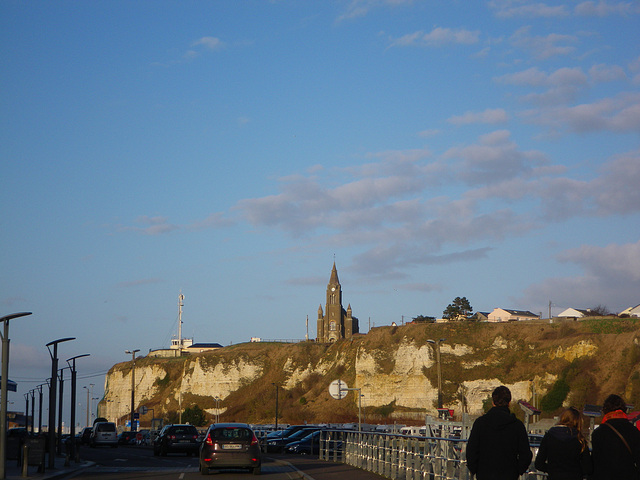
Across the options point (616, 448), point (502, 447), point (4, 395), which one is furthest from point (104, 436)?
point (616, 448)

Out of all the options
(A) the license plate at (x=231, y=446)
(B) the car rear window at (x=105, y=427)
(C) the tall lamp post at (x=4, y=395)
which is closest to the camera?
(C) the tall lamp post at (x=4, y=395)

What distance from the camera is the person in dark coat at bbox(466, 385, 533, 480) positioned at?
28.4 feet

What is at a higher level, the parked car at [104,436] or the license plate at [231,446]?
the license plate at [231,446]

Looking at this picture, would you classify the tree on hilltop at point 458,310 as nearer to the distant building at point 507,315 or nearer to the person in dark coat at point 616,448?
the distant building at point 507,315

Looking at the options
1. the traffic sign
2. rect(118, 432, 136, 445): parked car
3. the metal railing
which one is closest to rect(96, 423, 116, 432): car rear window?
rect(118, 432, 136, 445): parked car

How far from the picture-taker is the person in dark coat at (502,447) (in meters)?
8.66

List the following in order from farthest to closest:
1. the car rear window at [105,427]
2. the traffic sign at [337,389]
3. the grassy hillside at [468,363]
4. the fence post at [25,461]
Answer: the grassy hillside at [468,363]
the car rear window at [105,427]
the traffic sign at [337,389]
the fence post at [25,461]

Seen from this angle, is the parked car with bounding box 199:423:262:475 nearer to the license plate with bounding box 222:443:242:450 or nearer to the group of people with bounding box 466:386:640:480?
the license plate with bounding box 222:443:242:450

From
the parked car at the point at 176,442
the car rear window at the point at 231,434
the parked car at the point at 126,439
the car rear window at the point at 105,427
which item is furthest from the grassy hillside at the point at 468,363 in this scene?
the car rear window at the point at 231,434

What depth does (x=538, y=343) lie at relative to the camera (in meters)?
106

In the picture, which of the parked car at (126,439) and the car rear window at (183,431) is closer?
the car rear window at (183,431)

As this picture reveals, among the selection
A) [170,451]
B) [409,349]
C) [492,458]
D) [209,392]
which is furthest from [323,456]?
[209,392]

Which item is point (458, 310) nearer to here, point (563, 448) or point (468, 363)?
point (468, 363)

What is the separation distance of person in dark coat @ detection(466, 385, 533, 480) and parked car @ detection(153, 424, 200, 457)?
100ft
